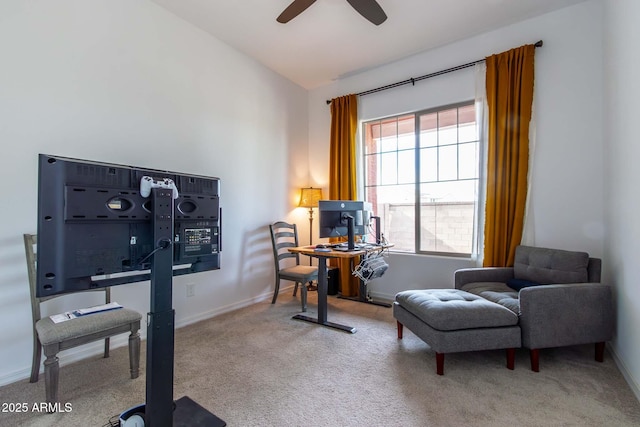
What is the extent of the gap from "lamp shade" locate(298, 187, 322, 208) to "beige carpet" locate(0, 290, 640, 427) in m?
2.06

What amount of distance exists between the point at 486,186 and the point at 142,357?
11.8ft

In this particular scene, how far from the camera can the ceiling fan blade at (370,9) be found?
245 centimetres

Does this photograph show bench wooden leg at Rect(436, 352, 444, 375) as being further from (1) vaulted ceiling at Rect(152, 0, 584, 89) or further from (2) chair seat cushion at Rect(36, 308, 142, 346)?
(1) vaulted ceiling at Rect(152, 0, 584, 89)

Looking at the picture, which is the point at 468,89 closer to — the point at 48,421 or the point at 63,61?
the point at 63,61

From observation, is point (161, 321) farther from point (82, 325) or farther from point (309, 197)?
point (309, 197)

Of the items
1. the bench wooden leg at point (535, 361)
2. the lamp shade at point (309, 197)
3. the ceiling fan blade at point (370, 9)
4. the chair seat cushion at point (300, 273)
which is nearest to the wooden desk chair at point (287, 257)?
the chair seat cushion at point (300, 273)

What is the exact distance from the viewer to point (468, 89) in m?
3.48

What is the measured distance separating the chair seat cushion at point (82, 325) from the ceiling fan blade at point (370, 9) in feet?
9.46

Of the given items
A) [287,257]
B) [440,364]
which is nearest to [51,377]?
[440,364]

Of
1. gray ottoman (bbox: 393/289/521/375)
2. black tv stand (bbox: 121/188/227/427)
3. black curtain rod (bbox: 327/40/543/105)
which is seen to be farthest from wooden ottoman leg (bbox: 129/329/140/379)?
black curtain rod (bbox: 327/40/543/105)

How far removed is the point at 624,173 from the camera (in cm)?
217

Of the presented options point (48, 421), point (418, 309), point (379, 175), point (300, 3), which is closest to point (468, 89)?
point (379, 175)

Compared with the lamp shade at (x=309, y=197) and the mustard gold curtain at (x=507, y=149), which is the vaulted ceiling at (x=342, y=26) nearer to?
the mustard gold curtain at (x=507, y=149)

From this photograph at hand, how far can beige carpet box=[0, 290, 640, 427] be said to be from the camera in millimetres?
1681
